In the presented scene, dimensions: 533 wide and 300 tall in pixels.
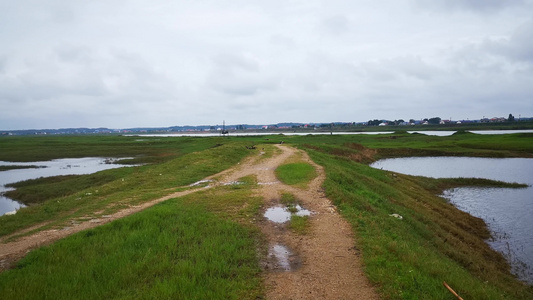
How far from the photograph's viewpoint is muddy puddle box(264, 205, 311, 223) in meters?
13.6

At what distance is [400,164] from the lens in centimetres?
5334

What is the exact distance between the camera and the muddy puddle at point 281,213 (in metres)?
13.6

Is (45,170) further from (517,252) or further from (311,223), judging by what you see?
(517,252)

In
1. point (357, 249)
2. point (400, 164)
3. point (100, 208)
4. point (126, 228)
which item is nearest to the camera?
point (357, 249)

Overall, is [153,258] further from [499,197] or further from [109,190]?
[499,197]

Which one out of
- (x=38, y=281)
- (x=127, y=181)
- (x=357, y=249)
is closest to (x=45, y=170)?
(x=127, y=181)

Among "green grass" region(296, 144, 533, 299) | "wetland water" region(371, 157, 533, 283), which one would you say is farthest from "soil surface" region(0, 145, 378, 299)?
"wetland water" region(371, 157, 533, 283)

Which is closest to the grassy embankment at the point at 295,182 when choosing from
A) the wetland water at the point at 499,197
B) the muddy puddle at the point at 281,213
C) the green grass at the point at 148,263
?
A: the muddy puddle at the point at 281,213

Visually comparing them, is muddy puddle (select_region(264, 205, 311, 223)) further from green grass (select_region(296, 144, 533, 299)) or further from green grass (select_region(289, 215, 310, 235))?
green grass (select_region(296, 144, 533, 299))

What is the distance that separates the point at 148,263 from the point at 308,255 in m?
4.85

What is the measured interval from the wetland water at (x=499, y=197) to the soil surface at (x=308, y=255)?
9.48 metres

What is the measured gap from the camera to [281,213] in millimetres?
14508

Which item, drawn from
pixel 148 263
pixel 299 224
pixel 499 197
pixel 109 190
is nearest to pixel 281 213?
pixel 299 224

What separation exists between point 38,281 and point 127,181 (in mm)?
17748
